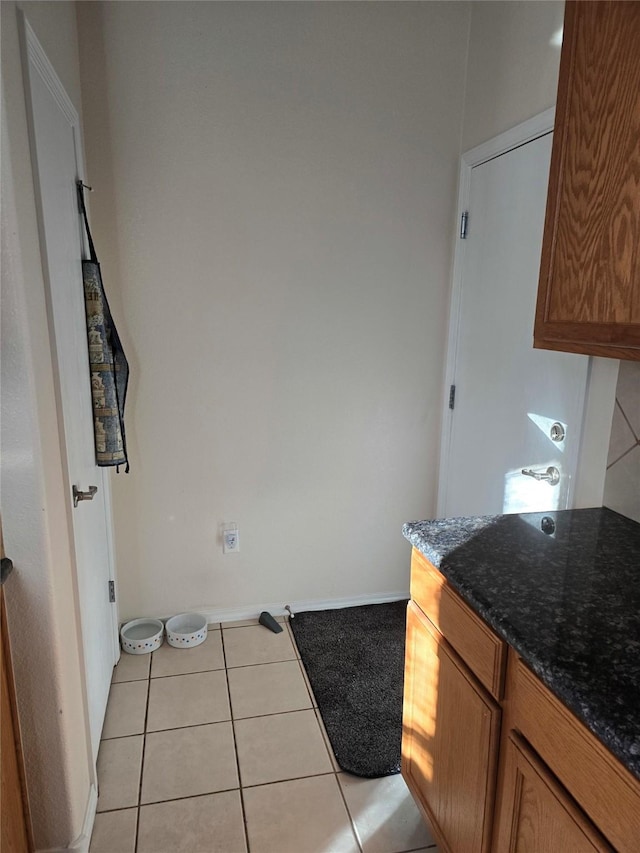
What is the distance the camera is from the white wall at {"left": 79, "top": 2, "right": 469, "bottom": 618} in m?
2.23

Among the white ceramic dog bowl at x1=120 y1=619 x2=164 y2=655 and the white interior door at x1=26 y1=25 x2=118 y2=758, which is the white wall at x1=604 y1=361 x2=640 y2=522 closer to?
the white interior door at x1=26 y1=25 x2=118 y2=758

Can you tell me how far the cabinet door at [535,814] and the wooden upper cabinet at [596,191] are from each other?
83cm

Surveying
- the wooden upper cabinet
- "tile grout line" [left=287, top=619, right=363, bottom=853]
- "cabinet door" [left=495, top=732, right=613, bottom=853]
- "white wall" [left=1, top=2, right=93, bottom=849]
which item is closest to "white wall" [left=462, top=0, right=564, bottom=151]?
the wooden upper cabinet

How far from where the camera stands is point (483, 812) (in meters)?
1.22

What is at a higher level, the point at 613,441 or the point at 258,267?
the point at 258,267

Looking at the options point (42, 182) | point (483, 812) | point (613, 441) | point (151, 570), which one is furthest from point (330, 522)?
point (42, 182)

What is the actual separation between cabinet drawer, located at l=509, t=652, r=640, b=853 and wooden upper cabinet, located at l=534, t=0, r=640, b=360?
0.70 m

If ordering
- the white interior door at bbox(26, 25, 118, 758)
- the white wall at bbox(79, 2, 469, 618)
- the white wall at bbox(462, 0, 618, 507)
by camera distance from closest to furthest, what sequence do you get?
the white interior door at bbox(26, 25, 118, 758), the white wall at bbox(462, 0, 618, 507), the white wall at bbox(79, 2, 469, 618)

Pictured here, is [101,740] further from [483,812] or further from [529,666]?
[529,666]

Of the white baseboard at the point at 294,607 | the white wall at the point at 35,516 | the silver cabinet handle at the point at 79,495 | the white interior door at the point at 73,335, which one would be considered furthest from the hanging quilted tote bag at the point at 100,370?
the white baseboard at the point at 294,607

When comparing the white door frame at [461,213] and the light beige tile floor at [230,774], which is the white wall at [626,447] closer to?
the white door frame at [461,213]

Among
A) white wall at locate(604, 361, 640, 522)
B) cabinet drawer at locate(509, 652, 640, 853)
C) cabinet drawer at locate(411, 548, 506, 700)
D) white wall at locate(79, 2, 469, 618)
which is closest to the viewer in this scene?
cabinet drawer at locate(509, 652, 640, 853)

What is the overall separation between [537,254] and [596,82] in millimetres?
762

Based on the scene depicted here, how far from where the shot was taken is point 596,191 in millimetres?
1273
